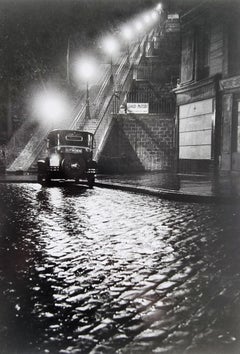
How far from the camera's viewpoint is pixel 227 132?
55.5 ft

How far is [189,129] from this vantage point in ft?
66.0

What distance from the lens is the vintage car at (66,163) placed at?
14.9 metres

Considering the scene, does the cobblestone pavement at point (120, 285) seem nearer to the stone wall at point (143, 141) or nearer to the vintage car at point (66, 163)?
the vintage car at point (66, 163)

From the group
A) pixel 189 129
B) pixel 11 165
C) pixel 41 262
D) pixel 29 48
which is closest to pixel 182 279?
pixel 41 262

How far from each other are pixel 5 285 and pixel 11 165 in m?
21.1

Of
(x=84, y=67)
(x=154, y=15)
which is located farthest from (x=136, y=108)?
(x=154, y=15)

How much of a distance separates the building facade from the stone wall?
3.45 meters

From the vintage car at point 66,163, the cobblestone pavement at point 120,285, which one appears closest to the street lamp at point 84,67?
the vintage car at point 66,163

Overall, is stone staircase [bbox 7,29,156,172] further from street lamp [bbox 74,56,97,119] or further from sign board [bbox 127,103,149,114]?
street lamp [bbox 74,56,97,119]

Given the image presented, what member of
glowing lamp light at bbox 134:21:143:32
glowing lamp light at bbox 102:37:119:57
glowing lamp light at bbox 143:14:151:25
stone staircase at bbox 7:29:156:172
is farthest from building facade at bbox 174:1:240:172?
glowing lamp light at bbox 143:14:151:25

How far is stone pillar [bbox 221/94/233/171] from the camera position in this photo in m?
16.7

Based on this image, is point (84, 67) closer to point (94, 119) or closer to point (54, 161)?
point (94, 119)

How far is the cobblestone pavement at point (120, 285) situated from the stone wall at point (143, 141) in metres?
17.1

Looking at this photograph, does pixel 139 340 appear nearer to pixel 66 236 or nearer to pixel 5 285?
pixel 5 285
